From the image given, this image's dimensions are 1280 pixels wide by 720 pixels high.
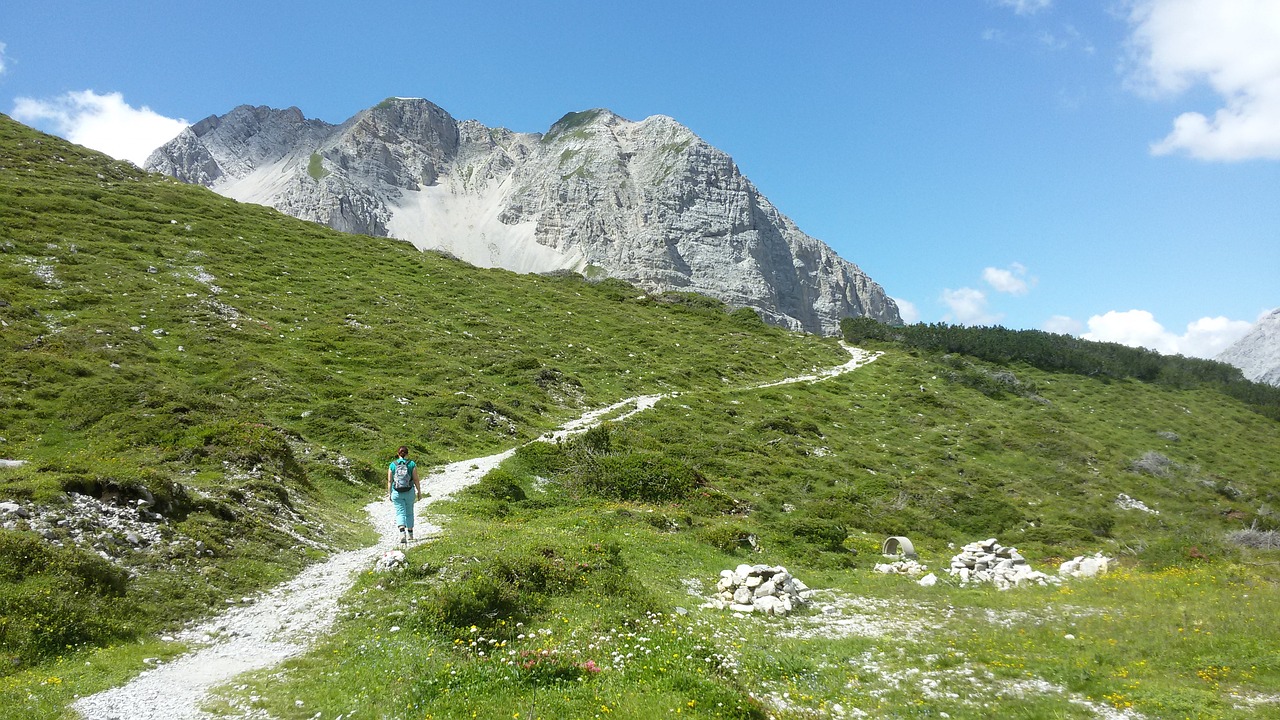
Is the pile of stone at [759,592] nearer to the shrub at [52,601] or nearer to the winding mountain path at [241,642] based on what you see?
the winding mountain path at [241,642]

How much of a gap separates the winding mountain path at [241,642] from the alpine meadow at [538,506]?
0.94 ft

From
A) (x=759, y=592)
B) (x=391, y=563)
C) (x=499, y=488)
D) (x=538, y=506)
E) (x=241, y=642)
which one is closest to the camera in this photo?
(x=241, y=642)

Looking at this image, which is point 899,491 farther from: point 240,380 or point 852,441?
point 240,380

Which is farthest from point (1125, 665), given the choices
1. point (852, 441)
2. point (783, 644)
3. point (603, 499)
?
point (852, 441)

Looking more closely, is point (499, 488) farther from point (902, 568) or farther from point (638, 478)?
point (902, 568)

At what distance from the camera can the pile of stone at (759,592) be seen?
16219mm

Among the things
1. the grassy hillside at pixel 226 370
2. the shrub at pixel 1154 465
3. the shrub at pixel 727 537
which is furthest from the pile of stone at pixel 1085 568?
the shrub at pixel 1154 465

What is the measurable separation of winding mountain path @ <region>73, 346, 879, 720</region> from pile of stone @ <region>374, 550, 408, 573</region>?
76 cm

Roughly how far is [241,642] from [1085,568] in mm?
24194

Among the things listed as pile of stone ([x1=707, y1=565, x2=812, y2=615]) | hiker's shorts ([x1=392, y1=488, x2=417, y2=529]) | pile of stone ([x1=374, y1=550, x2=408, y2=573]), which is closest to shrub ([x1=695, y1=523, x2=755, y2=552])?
pile of stone ([x1=707, y1=565, x2=812, y2=615])

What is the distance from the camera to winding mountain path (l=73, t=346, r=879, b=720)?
916 centimetres

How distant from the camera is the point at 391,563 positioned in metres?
15.2

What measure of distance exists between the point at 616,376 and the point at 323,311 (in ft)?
80.1

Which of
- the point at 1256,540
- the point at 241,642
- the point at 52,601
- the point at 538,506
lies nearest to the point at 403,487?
the point at 241,642
